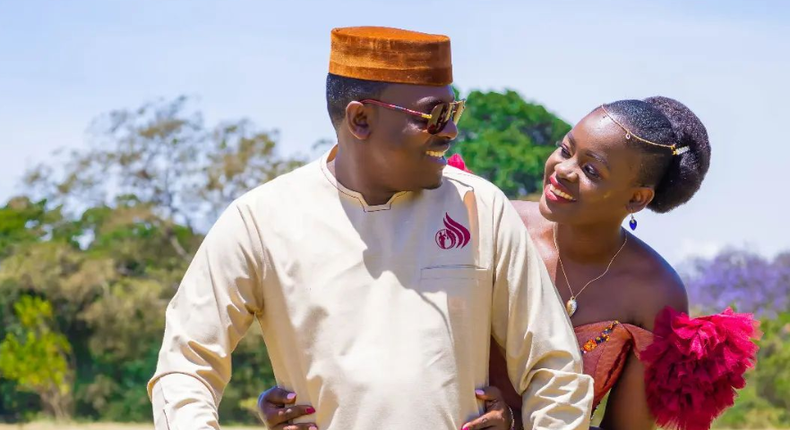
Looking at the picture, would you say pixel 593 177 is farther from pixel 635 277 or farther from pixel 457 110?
pixel 457 110

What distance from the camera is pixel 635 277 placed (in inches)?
170

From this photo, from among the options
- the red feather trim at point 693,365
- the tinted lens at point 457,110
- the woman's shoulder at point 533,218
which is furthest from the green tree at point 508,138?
the tinted lens at point 457,110

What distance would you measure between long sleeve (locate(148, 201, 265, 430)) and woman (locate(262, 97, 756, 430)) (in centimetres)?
102

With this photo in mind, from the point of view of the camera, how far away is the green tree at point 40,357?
19.5 m

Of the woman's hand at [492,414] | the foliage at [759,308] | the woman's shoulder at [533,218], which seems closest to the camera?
the woman's hand at [492,414]

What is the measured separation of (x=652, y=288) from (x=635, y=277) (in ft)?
0.23

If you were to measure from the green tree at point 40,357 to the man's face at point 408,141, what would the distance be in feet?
55.5

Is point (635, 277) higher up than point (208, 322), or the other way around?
point (208, 322)

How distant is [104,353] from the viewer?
20406mm

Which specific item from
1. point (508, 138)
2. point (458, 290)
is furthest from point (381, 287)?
point (508, 138)

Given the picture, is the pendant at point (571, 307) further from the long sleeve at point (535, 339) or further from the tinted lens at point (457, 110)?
the tinted lens at point (457, 110)

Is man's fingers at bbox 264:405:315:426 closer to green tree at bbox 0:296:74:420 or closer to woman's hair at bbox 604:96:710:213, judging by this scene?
woman's hair at bbox 604:96:710:213

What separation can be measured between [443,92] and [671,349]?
1218mm

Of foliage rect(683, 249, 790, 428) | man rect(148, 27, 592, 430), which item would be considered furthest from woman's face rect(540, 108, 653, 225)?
foliage rect(683, 249, 790, 428)
